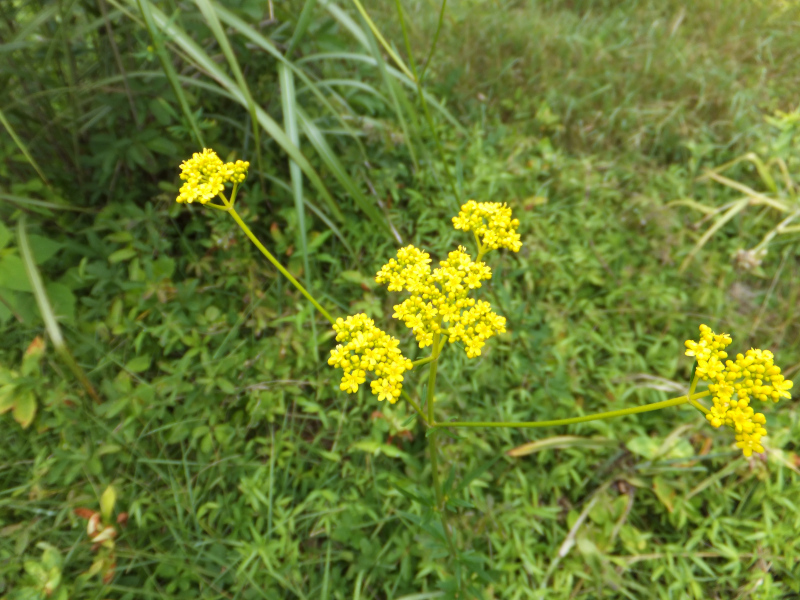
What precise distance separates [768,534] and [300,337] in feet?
7.34

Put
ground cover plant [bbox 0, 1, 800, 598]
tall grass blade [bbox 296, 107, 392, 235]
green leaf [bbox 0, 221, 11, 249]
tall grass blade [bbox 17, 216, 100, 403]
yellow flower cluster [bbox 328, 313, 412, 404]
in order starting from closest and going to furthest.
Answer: yellow flower cluster [bbox 328, 313, 412, 404]
tall grass blade [bbox 17, 216, 100, 403]
green leaf [bbox 0, 221, 11, 249]
ground cover plant [bbox 0, 1, 800, 598]
tall grass blade [bbox 296, 107, 392, 235]

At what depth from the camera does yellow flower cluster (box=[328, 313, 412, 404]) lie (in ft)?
3.31

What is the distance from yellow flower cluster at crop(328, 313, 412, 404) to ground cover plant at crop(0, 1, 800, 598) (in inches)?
21.5

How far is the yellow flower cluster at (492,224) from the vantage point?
3.91 feet

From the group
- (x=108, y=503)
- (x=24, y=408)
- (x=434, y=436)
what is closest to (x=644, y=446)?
(x=434, y=436)

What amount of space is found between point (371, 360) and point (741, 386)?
31.3 inches

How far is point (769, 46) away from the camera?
3643 mm

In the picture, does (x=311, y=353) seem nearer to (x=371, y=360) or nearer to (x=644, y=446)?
(x=371, y=360)

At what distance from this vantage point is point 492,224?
1.20 metres

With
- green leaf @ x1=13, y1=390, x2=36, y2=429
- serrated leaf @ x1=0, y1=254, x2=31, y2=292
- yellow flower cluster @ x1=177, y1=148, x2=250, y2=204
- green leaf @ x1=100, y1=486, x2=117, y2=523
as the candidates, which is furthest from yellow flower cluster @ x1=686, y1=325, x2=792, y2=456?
green leaf @ x1=13, y1=390, x2=36, y2=429

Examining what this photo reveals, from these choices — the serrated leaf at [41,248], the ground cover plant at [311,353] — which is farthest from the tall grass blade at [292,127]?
the serrated leaf at [41,248]

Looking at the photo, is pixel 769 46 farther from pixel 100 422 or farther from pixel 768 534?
pixel 100 422

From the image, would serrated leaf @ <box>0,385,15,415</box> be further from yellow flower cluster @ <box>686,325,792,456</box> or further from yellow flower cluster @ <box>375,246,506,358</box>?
yellow flower cluster @ <box>686,325,792,456</box>

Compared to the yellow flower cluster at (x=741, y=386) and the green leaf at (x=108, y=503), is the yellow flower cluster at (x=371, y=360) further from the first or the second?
the green leaf at (x=108, y=503)
